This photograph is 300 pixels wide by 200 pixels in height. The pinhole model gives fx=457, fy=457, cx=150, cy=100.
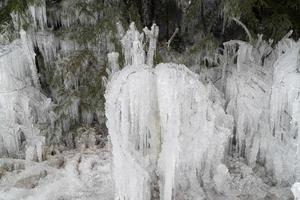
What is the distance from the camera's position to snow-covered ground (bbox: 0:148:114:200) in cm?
404

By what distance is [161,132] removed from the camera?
12.8 feet

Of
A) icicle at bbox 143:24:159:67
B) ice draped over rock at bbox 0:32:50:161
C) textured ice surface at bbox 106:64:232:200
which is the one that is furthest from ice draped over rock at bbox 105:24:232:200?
ice draped over rock at bbox 0:32:50:161

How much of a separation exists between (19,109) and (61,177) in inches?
35.5

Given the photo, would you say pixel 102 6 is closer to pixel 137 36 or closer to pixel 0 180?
pixel 137 36

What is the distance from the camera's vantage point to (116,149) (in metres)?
3.62

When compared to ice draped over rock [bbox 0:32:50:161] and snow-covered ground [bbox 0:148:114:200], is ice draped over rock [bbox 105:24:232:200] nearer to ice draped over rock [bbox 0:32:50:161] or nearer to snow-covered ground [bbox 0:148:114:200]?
snow-covered ground [bbox 0:148:114:200]

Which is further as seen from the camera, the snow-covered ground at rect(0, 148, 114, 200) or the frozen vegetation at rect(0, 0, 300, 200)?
the snow-covered ground at rect(0, 148, 114, 200)

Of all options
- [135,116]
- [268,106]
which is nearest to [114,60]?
[135,116]

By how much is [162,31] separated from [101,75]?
48.5 inches

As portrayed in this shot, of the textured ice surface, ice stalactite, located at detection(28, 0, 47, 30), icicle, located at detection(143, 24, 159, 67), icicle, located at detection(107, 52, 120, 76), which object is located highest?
ice stalactite, located at detection(28, 0, 47, 30)

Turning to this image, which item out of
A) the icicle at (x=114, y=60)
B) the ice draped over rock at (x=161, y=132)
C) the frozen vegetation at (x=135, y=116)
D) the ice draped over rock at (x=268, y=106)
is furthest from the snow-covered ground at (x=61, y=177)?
the ice draped over rock at (x=268, y=106)

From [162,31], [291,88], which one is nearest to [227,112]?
[291,88]

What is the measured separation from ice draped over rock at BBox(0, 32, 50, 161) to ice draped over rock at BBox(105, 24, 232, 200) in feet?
3.86

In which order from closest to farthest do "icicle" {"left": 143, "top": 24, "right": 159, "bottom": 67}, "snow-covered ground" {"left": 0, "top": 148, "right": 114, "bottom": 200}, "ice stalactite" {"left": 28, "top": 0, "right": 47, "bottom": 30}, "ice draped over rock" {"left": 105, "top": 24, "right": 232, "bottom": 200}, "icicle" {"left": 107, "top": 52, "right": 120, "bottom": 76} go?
1. "ice draped over rock" {"left": 105, "top": 24, "right": 232, "bottom": 200}
2. "snow-covered ground" {"left": 0, "top": 148, "right": 114, "bottom": 200}
3. "icicle" {"left": 143, "top": 24, "right": 159, "bottom": 67}
4. "icicle" {"left": 107, "top": 52, "right": 120, "bottom": 76}
5. "ice stalactite" {"left": 28, "top": 0, "right": 47, "bottom": 30}
